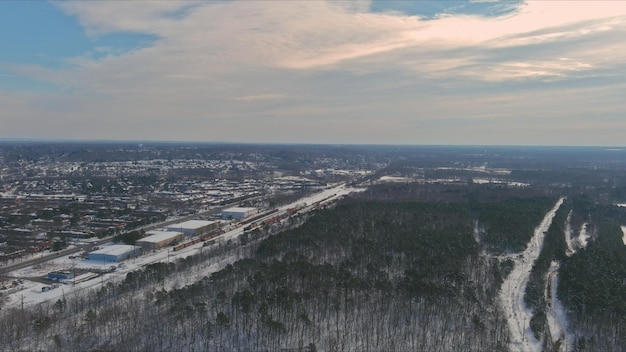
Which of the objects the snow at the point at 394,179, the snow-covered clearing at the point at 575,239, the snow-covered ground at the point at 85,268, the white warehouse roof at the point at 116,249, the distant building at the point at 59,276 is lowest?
the snow-covered ground at the point at 85,268

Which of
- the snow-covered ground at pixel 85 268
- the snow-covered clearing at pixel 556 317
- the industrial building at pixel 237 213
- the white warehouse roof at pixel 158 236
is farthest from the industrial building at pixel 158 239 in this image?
the snow-covered clearing at pixel 556 317

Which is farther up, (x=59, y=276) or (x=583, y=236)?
(x=583, y=236)

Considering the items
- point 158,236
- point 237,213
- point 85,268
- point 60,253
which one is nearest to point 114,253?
point 85,268

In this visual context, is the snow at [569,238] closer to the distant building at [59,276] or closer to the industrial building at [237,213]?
the industrial building at [237,213]

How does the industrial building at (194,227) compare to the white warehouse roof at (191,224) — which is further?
the white warehouse roof at (191,224)

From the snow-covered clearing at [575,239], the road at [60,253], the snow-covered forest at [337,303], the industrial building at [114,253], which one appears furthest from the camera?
the snow-covered clearing at [575,239]

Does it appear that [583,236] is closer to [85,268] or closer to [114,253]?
[114,253]
